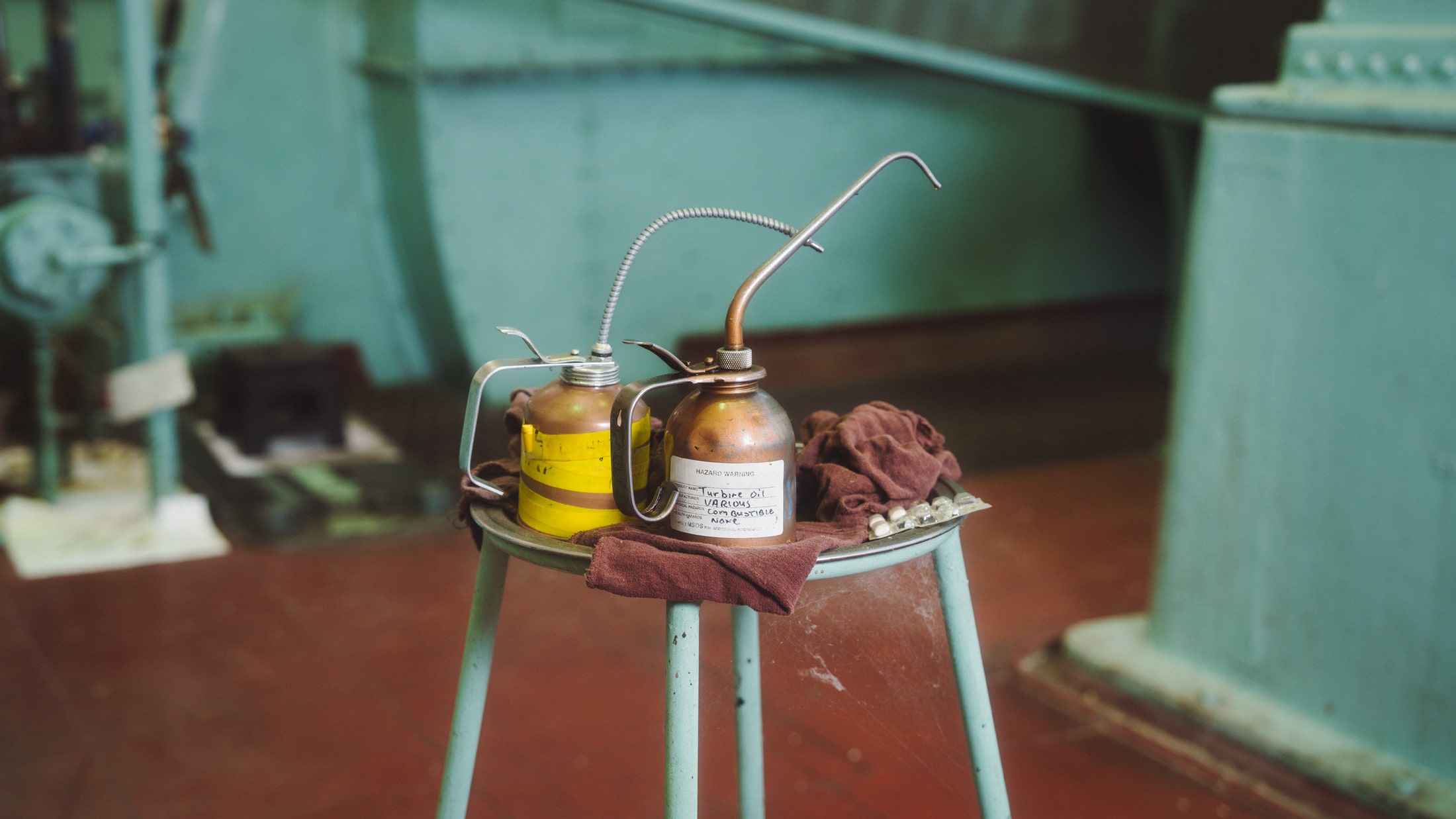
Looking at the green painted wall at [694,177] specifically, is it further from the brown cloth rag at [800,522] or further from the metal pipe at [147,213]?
the brown cloth rag at [800,522]

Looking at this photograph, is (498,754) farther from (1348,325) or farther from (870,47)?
(870,47)

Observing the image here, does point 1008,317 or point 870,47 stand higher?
point 870,47

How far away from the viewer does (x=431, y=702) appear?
2.53m

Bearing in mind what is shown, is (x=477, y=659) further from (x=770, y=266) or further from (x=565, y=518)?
(x=770, y=266)

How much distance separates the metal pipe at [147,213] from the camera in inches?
117

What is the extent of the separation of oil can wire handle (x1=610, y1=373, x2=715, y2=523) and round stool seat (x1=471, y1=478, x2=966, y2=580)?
0.06 m

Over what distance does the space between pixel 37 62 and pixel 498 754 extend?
3.17 meters

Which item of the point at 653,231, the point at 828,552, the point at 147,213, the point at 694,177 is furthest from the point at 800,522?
the point at 694,177

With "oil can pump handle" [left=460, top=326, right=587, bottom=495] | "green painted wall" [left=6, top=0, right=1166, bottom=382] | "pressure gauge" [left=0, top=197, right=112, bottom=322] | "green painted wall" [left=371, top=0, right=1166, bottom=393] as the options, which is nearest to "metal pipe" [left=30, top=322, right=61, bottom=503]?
"pressure gauge" [left=0, top=197, right=112, bottom=322]

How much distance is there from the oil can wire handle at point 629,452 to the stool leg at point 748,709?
0.41 metres

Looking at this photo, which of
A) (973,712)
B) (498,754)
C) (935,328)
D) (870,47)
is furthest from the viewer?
(935,328)

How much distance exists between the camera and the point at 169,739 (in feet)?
7.82

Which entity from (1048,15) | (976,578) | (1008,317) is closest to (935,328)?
(1008,317)

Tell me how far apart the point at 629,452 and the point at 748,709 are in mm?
627
